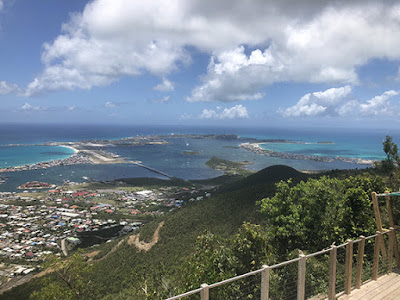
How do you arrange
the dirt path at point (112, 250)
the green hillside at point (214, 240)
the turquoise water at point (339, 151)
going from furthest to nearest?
the turquoise water at point (339, 151), the dirt path at point (112, 250), the green hillside at point (214, 240)

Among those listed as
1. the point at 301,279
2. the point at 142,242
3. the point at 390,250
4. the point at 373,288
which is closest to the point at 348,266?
the point at 373,288

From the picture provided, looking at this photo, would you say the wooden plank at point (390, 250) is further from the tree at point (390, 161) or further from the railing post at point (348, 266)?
the tree at point (390, 161)

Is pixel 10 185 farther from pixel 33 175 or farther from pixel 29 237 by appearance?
pixel 29 237

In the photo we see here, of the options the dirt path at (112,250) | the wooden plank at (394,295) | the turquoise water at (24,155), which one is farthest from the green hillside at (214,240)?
the turquoise water at (24,155)

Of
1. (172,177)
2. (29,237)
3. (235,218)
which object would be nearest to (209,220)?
(235,218)

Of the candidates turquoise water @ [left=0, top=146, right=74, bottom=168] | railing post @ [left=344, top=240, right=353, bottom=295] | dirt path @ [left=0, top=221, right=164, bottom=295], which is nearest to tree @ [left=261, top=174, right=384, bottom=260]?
railing post @ [left=344, top=240, right=353, bottom=295]

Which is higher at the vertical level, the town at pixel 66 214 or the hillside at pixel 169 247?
the hillside at pixel 169 247

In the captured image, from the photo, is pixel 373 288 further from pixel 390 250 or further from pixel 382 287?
pixel 390 250
